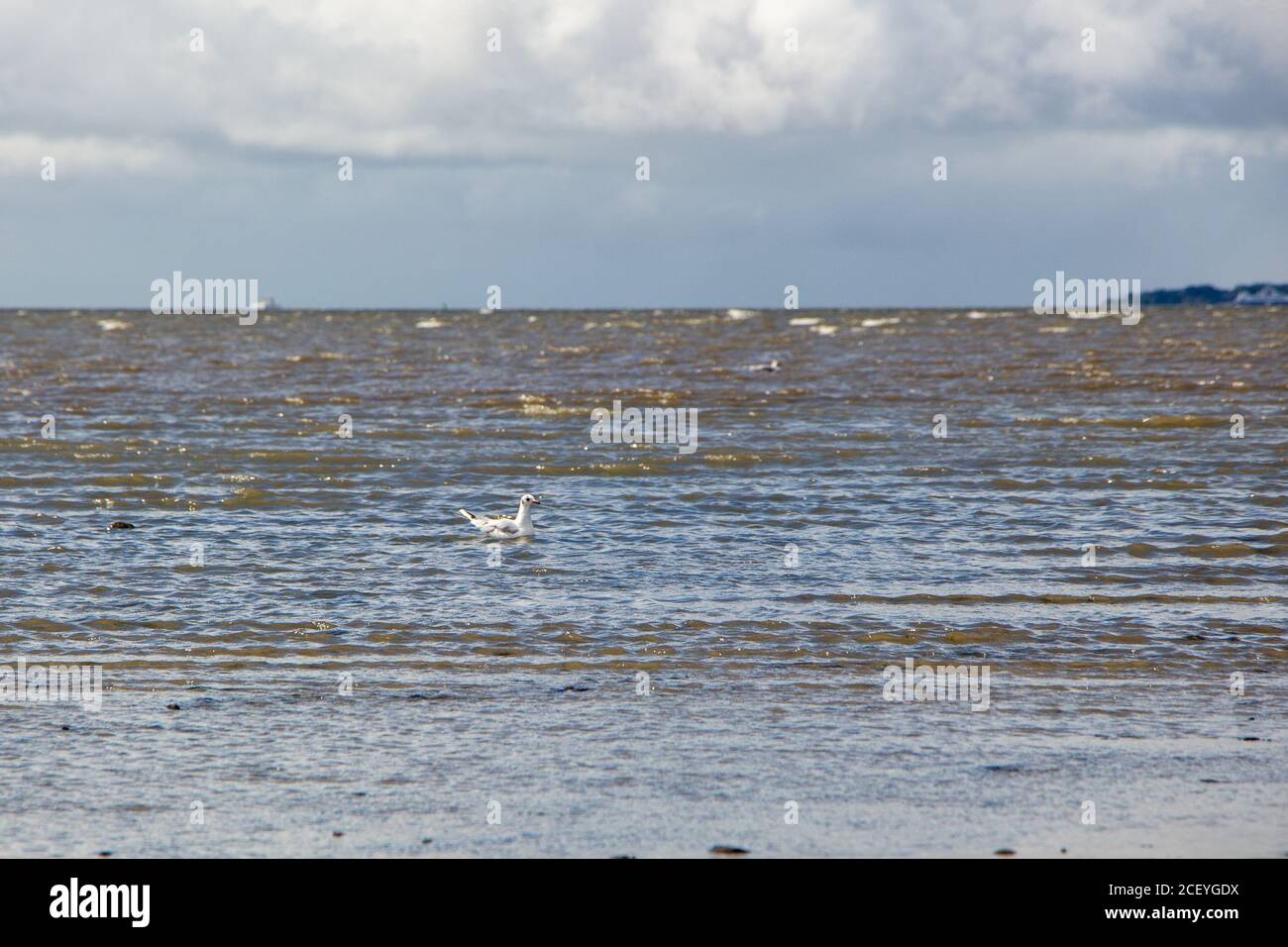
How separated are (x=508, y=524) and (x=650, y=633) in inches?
204

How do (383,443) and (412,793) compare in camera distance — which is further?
(383,443)

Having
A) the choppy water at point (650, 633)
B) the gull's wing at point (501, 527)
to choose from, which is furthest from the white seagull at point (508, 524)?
the choppy water at point (650, 633)

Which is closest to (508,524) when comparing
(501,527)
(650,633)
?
(501,527)

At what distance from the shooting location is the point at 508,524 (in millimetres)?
16406

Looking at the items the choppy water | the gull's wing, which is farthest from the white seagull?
the choppy water

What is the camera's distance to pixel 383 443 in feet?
82.8

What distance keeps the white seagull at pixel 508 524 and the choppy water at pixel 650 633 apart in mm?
281

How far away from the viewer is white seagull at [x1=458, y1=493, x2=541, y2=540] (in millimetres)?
16339

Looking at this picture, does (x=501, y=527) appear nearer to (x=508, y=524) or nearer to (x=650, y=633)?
(x=508, y=524)

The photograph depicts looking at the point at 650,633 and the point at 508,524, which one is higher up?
the point at 508,524

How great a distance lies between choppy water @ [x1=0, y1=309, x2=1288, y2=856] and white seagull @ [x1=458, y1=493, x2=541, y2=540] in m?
0.28
